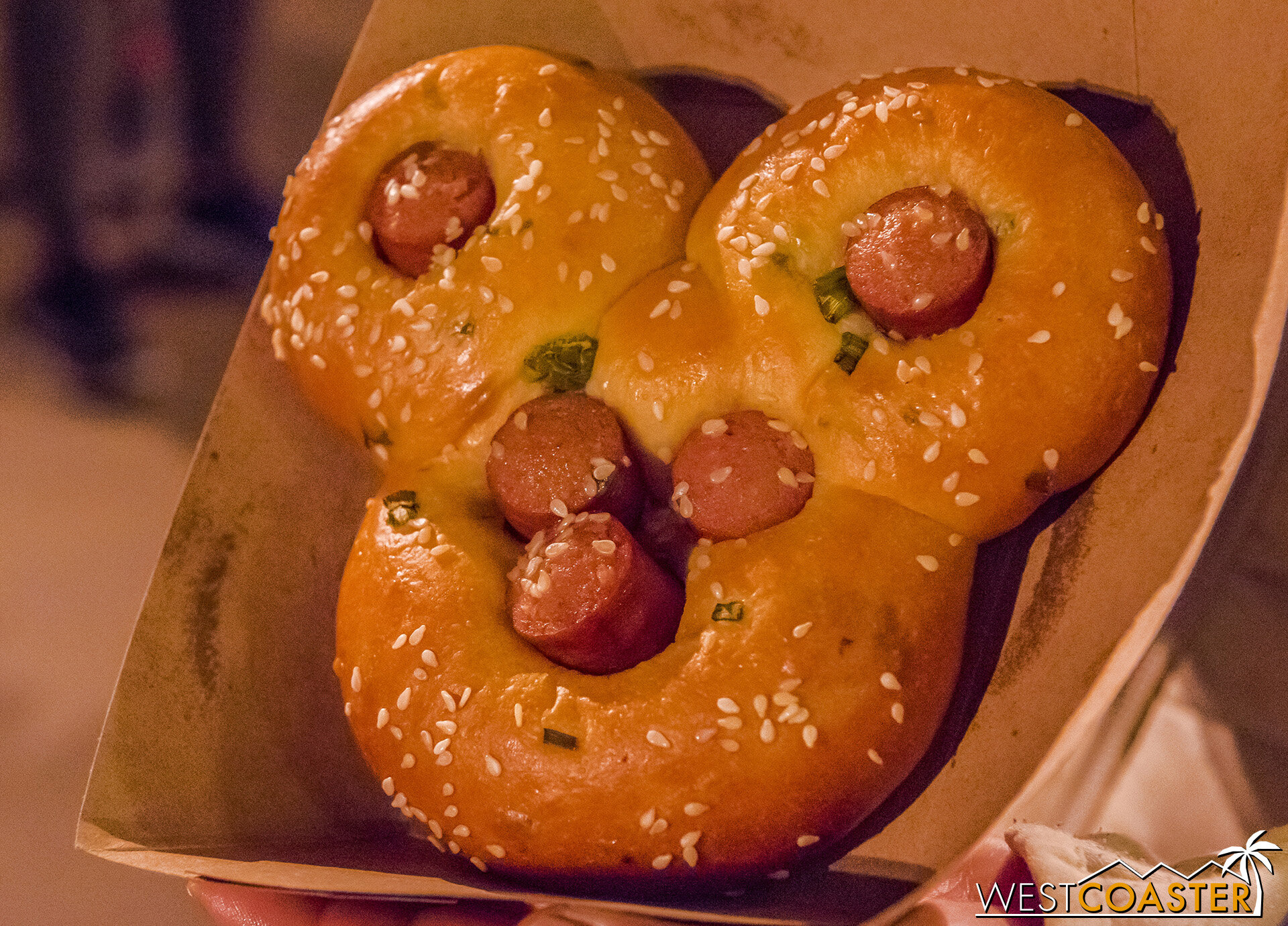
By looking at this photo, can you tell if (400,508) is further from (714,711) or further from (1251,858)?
(1251,858)

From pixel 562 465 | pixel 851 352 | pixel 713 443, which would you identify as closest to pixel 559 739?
pixel 562 465

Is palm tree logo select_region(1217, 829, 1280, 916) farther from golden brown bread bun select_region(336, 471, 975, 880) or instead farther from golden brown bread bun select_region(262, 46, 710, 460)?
golden brown bread bun select_region(262, 46, 710, 460)

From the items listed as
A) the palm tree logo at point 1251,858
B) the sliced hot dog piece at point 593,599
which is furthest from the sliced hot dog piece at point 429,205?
the palm tree logo at point 1251,858

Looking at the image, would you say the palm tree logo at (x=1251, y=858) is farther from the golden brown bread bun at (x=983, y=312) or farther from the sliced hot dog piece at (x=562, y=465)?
the sliced hot dog piece at (x=562, y=465)

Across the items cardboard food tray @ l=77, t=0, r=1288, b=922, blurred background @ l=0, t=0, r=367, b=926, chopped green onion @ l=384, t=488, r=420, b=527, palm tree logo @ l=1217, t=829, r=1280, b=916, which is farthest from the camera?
blurred background @ l=0, t=0, r=367, b=926

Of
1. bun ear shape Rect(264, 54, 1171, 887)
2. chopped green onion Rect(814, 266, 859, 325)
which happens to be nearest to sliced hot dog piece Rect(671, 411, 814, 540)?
bun ear shape Rect(264, 54, 1171, 887)

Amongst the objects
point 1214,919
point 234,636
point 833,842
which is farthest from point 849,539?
point 234,636
